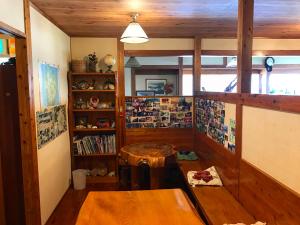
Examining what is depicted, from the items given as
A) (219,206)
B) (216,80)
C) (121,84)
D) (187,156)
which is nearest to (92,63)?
(121,84)

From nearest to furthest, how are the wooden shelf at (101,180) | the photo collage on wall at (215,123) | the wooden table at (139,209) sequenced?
the wooden table at (139,209) → the photo collage on wall at (215,123) → the wooden shelf at (101,180)

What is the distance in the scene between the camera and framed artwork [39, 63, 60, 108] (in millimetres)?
2709

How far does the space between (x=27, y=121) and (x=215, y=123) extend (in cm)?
191

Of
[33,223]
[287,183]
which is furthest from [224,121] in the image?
[33,223]

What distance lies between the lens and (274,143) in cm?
165

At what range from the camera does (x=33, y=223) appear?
7.97 ft

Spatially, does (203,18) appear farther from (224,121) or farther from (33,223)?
(33,223)

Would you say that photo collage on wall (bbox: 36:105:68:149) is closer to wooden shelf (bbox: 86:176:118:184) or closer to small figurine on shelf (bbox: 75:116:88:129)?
small figurine on shelf (bbox: 75:116:88:129)

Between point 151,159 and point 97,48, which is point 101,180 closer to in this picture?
point 151,159

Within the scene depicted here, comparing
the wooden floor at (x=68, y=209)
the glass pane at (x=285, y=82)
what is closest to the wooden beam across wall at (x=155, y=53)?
the wooden floor at (x=68, y=209)

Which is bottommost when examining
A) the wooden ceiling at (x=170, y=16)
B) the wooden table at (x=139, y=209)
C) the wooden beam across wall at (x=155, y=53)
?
the wooden table at (x=139, y=209)

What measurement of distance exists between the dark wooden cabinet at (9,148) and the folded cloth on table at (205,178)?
171cm

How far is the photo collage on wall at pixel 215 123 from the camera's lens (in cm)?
240

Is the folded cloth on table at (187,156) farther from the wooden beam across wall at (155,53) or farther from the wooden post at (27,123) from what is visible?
the wooden post at (27,123)
